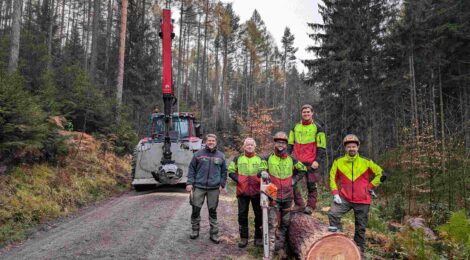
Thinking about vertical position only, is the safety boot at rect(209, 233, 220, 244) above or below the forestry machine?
below

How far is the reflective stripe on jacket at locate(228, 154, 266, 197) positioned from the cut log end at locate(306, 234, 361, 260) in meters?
1.57

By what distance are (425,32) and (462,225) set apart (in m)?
18.1

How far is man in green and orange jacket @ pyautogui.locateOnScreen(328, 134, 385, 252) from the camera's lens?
543cm

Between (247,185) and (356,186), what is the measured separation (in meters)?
1.65

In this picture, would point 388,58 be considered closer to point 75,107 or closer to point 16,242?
point 75,107

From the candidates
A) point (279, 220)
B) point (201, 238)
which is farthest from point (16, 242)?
point (279, 220)

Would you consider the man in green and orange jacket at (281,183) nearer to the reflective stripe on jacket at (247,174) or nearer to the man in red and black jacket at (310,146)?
the reflective stripe on jacket at (247,174)

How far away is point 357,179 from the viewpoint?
214 inches

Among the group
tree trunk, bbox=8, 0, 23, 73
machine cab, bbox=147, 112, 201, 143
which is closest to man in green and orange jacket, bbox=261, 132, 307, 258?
machine cab, bbox=147, 112, 201, 143

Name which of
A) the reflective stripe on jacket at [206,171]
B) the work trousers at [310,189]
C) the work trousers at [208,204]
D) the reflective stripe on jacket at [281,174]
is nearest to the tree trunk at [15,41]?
the reflective stripe on jacket at [206,171]

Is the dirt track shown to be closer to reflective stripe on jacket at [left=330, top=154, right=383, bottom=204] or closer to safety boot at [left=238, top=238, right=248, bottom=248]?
safety boot at [left=238, top=238, right=248, bottom=248]

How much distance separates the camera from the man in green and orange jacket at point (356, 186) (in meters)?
5.43

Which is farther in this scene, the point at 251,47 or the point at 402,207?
the point at 251,47

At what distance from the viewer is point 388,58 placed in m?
20.6
